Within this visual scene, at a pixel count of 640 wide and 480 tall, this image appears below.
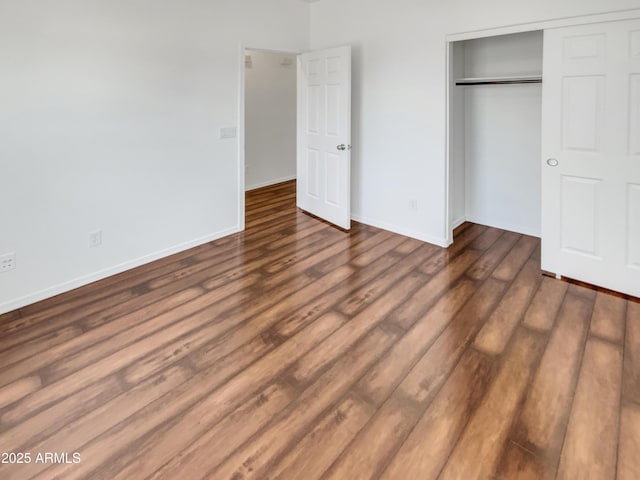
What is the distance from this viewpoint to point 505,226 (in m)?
4.73

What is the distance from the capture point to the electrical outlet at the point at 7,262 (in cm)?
293

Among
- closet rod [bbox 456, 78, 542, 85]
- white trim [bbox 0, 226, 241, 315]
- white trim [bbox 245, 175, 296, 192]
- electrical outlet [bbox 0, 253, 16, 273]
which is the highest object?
closet rod [bbox 456, 78, 542, 85]

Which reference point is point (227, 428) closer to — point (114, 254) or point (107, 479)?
point (107, 479)

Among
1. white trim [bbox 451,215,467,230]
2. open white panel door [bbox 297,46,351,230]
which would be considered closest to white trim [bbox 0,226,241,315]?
open white panel door [bbox 297,46,351,230]

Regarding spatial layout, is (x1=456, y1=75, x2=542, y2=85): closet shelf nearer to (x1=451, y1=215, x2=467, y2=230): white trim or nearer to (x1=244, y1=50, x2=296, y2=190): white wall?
(x1=451, y1=215, x2=467, y2=230): white trim

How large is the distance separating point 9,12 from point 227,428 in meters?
3.01

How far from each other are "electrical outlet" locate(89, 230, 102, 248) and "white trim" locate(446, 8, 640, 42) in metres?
3.58

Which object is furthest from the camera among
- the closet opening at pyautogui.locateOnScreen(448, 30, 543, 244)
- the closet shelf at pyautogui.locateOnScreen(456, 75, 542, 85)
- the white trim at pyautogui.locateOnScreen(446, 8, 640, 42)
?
the closet opening at pyautogui.locateOnScreen(448, 30, 543, 244)

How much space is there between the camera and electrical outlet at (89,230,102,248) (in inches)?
135

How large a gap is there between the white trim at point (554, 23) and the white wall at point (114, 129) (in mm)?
2149

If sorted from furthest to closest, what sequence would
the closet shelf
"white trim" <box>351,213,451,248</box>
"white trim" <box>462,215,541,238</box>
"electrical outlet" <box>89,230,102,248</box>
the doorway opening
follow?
the doorway opening
"white trim" <box>462,215,541,238</box>
"white trim" <box>351,213,451,248</box>
the closet shelf
"electrical outlet" <box>89,230,102,248</box>

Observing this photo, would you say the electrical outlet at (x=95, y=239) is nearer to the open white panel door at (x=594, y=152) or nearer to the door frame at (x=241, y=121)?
the door frame at (x=241, y=121)

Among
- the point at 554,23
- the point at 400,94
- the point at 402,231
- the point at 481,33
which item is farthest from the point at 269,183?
the point at 554,23

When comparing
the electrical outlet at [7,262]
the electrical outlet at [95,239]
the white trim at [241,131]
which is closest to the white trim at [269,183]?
the white trim at [241,131]
